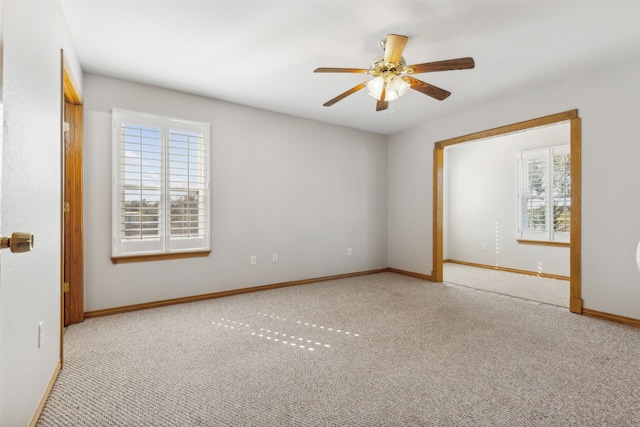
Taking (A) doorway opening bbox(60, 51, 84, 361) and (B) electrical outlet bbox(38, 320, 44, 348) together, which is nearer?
(B) electrical outlet bbox(38, 320, 44, 348)

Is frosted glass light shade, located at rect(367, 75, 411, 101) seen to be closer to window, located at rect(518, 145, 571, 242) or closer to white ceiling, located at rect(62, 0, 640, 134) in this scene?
white ceiling, located at rect(62, 0, 640, 134)

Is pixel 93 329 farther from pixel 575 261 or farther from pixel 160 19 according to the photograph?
pixel 575 261

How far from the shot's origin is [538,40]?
2631 millimetres

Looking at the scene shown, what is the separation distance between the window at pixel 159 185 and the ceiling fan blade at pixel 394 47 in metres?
2.43

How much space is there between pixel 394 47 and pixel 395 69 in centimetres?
23

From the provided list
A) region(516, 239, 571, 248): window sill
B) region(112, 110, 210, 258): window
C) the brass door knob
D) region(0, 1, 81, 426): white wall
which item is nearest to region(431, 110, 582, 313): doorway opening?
region(516, 239, 571, 248): window sill

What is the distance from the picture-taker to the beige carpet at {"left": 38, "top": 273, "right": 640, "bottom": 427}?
1709 millimetres

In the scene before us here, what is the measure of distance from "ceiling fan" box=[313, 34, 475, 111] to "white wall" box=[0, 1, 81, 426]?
1668mm

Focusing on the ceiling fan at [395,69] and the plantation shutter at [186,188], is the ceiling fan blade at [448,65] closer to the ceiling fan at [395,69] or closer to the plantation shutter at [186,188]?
the ceiling fan at [395,69]

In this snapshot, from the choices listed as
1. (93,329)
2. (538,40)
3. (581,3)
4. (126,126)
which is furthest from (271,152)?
(581,3)

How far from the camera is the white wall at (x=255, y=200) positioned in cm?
330

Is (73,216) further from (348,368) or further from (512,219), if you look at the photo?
(512,219)

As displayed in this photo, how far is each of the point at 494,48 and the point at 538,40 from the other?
320 mm

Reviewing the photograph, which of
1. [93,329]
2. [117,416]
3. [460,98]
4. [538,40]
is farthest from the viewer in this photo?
[460,98]
